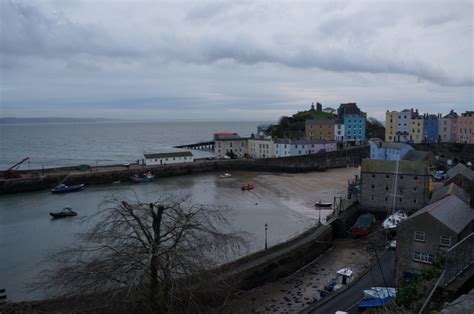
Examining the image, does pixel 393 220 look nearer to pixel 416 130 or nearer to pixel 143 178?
pixel 143 178

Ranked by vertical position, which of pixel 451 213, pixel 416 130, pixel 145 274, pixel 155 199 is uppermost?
pixel 416 130

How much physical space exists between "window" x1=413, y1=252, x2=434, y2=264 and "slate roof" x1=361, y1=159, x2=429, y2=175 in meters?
11.8

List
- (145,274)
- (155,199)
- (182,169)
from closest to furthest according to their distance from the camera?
(145,274), (155,199), (182,169)

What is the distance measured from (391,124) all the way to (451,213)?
51652 mm

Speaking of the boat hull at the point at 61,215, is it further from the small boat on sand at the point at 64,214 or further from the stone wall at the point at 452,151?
the stone wall at the point at 452,151

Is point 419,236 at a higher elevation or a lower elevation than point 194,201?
higher

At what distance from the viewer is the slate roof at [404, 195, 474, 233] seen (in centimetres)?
1396

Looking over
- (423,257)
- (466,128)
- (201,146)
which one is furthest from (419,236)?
(201,146)

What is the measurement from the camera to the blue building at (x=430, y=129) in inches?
2408

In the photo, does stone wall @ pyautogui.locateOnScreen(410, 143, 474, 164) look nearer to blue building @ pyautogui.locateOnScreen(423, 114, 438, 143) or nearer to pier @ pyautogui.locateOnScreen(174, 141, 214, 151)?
blue building @ pyautogui.locateOnScreen(423, 114, 438, 143)

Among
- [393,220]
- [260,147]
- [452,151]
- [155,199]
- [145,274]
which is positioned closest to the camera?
[145,274]

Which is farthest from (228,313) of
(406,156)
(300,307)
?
(406,156)

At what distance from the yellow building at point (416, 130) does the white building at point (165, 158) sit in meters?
36.4

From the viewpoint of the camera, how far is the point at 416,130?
203 ft
